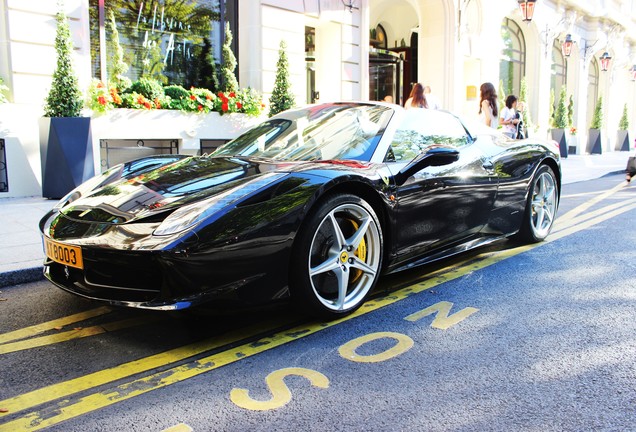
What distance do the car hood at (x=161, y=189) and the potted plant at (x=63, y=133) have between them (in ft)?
14.7

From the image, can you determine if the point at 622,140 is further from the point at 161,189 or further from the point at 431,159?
the point at 161,189

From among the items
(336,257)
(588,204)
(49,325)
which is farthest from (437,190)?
(588,204)

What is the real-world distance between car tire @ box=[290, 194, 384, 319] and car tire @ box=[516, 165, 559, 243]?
7.62 ft

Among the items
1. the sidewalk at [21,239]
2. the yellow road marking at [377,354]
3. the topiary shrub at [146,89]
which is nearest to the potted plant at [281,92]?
the topiary shrub at [146,89]

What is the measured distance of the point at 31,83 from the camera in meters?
8.22

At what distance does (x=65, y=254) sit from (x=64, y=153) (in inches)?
203

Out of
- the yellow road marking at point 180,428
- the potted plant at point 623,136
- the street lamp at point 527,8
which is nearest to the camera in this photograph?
the yellow road marking at point 180,428

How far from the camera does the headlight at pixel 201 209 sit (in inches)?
107

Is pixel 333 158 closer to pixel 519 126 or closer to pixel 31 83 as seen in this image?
pixel 31 83

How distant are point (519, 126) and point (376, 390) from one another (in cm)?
888

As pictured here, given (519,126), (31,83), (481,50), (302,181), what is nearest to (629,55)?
(481,50)

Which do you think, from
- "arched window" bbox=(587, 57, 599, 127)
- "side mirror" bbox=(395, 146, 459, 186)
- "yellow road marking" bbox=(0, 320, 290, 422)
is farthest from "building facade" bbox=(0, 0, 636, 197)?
"side mirror" bbox=(395, 146, 459, 186)

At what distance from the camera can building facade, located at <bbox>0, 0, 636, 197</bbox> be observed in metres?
8.19

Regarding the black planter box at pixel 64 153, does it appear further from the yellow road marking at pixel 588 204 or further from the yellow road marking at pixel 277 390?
the yellow road marking at pixel 588 204
